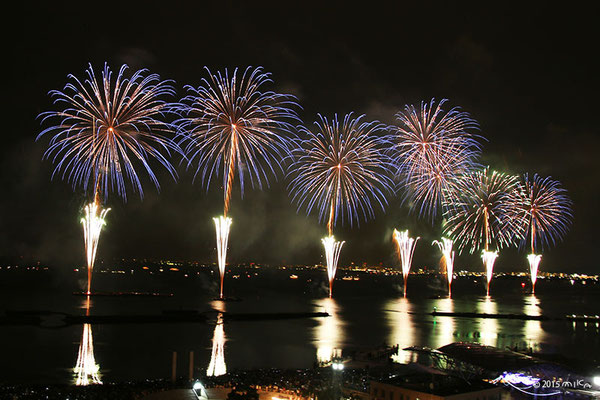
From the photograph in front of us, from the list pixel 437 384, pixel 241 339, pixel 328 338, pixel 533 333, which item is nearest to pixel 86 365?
pixel 241 339

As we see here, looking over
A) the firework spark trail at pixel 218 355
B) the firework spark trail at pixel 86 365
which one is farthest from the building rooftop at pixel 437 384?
the firework spark trail at pixel 86 365

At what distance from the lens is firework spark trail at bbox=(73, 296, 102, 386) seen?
33825mm

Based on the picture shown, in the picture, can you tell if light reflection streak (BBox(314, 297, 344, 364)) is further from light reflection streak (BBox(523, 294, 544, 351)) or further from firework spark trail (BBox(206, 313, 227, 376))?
light reflection streak (BBox(523, 294, 544, 351))

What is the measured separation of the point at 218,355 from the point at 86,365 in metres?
A: 9.75

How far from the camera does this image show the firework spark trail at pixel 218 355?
3722 centimetres

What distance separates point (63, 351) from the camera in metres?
43.3

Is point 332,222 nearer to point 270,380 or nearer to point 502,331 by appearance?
point 502,331

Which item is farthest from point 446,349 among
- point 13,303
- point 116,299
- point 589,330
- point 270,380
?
point 13,303

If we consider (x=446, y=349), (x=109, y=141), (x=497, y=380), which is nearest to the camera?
(x=497, y=380)

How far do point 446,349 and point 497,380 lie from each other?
8.36 meters

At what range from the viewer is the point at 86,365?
3866cm

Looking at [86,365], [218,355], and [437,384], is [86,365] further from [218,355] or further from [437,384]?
[437,384]

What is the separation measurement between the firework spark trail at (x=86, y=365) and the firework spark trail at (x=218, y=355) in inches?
280

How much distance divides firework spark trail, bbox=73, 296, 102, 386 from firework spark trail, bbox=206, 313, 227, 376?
7.11 metres
